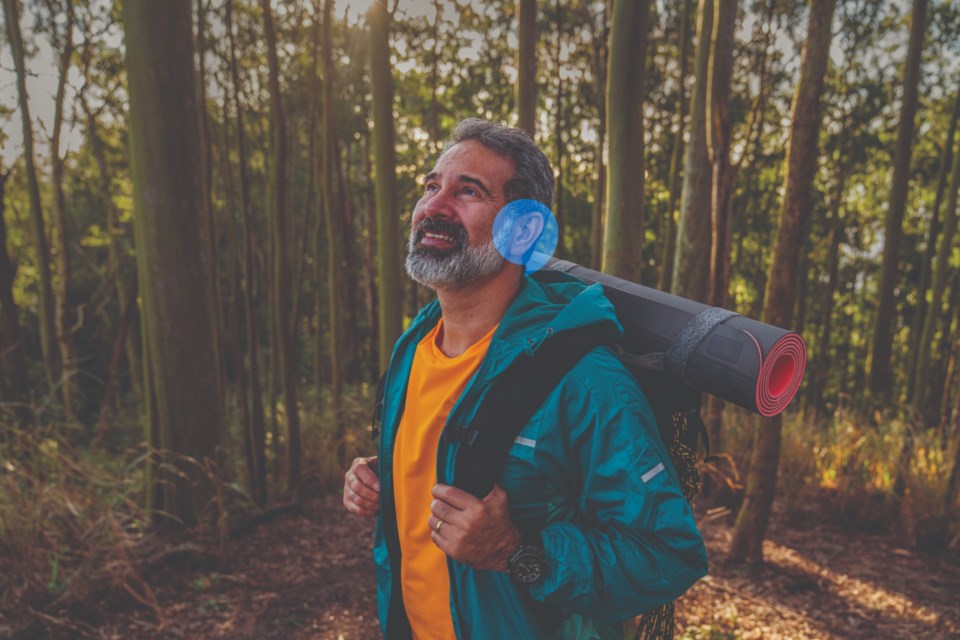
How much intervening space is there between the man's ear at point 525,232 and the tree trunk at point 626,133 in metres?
1.47

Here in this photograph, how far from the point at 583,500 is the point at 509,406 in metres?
0.29

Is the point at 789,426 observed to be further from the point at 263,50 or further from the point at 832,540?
the point at 263,50

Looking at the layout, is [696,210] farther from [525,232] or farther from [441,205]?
[441,205]

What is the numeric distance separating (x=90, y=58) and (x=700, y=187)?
10865 mm

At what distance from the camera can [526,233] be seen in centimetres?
178

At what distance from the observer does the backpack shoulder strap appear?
1.33 meters

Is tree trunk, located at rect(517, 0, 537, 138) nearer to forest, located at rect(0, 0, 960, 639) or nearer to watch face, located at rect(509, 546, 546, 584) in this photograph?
forest, located at rect(0, 0, 960, 639)

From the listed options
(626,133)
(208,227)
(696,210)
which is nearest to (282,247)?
(208,227)

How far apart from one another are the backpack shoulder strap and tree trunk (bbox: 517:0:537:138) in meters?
3.61

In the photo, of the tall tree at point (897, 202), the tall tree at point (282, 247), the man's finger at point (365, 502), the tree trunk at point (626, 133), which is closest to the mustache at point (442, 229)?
the man's finger at point (365, 502)

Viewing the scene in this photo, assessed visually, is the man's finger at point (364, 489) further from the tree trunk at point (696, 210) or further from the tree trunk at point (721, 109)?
the tree trunk at point (696, 210)

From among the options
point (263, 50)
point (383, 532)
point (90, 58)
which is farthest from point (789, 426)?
point (90, 58)

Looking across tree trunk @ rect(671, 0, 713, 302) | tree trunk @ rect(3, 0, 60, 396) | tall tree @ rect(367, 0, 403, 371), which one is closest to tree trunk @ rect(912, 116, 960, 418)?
tree trunk @ rect(671, 0, 713, 302)

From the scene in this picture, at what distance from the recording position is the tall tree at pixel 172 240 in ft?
12.7
